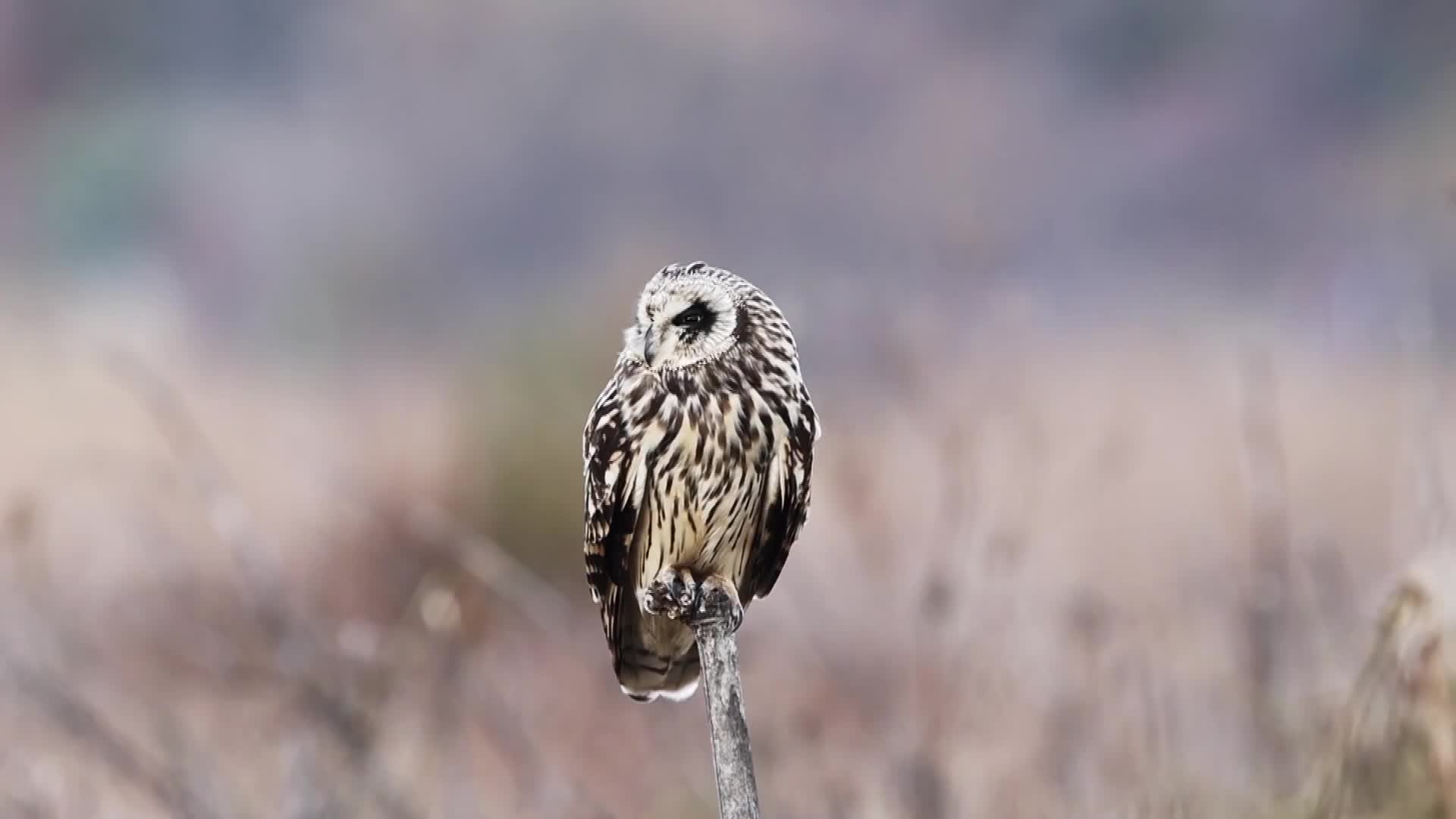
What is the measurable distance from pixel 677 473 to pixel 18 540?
40.5 inches

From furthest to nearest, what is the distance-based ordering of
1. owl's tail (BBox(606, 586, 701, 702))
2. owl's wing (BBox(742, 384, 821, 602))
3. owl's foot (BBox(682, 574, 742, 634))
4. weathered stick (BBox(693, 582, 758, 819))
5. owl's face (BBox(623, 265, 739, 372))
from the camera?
owl's tail (BBox(606, 586, 701, 702)), owl's wing (BBox(742, 384, 821, 602)), owl's face (BBox(623, 265, 739, 372)), owl's foot (BBox(682, 574, 742, 634)), weathered stick (BBox(693, 582, 758, 819))

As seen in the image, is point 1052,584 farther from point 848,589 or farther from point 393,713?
point 393,713

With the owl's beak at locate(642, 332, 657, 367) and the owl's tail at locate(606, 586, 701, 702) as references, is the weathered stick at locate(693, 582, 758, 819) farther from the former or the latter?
the owl's tail at locate(606, 586, 701, 702)

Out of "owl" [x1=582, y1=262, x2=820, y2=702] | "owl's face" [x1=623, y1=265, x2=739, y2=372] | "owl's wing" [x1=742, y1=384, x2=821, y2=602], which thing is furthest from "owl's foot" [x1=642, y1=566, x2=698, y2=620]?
"owl's face" [x1=623, y1=265, x2=739, y2=372]

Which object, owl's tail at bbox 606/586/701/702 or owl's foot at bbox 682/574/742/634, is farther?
owl's tail at bbox 606/586/701/702

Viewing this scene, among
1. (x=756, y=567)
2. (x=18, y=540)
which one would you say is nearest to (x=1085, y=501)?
(x=756, y=567)

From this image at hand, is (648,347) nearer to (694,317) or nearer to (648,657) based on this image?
(694,317)

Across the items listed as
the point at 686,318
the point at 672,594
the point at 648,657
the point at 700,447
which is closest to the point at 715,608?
the point at 672,594

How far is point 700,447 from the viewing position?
5.78 feet

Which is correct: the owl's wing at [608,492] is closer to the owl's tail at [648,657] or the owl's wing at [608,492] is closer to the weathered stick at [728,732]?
the owl's tail at [648,657]

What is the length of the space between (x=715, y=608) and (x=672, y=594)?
0.51 feet

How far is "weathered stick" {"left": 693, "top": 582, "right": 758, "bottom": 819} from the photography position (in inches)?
51.0

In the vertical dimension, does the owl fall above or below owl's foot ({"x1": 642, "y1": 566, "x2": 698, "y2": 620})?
above

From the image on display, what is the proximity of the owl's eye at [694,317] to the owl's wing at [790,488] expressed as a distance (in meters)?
0.19
